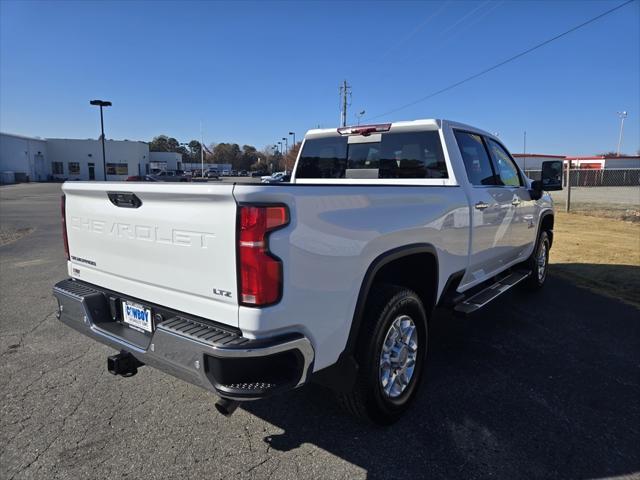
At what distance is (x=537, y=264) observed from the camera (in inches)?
244

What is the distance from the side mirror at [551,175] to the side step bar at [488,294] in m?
1.12

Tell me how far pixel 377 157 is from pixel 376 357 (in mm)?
2395

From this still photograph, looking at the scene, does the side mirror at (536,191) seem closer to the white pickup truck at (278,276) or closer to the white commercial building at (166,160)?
the white pickup truck at (278,276)

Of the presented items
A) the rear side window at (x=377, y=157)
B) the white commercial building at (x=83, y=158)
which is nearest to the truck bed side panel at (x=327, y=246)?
the rear side window at (x=377, y=157)

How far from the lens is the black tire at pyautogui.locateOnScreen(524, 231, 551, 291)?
607 centimetres

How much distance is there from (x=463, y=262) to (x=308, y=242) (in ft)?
7.04

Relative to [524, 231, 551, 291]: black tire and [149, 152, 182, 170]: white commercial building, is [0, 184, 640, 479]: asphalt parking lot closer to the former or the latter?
[524, 231, 551, 291]: black tire

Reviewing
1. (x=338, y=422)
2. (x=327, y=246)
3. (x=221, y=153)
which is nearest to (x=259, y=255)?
(x=327, y=246)

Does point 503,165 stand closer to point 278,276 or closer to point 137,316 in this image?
point 278,276

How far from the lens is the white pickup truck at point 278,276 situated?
212 cm

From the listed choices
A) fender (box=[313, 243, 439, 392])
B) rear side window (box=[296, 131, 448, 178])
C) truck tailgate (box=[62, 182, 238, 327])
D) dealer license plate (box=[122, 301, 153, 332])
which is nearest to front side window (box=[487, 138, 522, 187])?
rear side window (box=[296, 131, 448, 178])

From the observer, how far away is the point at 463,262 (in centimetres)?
389

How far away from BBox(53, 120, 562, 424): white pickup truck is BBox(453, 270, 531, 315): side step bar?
0.11 ft

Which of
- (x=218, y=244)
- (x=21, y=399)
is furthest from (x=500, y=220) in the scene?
A: (x=21, y=399)
